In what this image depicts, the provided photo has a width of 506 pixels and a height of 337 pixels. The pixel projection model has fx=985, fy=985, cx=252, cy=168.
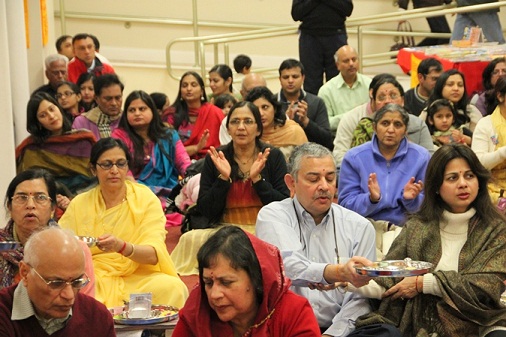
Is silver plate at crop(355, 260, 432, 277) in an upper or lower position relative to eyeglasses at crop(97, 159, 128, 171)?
lower

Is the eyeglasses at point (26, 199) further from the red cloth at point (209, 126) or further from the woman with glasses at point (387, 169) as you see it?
the red cloth at point (209, 126)

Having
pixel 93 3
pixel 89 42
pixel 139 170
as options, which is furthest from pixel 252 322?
pixel 93 3

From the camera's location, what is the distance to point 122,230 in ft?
14.7

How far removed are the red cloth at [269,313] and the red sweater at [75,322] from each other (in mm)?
232

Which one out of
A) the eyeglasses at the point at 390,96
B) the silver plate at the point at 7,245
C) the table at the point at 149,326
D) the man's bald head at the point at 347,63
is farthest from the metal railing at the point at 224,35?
the silver plate at the point at 7,245

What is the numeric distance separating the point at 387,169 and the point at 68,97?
10.1 ft

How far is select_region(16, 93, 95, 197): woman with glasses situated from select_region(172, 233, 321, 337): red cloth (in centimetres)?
309

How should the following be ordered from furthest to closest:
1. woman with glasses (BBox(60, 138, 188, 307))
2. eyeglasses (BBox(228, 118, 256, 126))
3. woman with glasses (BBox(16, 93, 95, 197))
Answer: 1. woman with glasses (BBox(16, 93, 95, 197))
2. eyeglasses (BBox(228, 118, 256, 126))
3. woman with glasses (BBox(60, 138, 188, 307))

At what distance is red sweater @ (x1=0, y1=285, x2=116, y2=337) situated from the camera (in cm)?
281

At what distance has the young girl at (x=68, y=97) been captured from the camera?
7367 millimetres

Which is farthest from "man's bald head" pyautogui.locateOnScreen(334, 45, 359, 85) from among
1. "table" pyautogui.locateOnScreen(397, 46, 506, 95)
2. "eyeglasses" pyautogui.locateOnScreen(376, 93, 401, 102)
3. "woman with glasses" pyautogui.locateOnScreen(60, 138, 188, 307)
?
"woman with glasses" pyautogui.locateOnScreen(60, 138, 188, 307)

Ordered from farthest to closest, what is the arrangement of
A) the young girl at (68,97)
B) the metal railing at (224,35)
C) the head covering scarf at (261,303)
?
the metal railing at (224,35)
the young girl at (68,97)
the head covering scarf at (261,303)

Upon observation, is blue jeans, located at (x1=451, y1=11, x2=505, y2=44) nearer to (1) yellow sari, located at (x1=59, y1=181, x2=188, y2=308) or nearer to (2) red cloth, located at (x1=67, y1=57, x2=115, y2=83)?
(2) red cloth, located at (x1=67, y1=57, x2=115, y2=83)

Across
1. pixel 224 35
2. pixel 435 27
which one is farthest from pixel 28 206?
pixel 435 27
